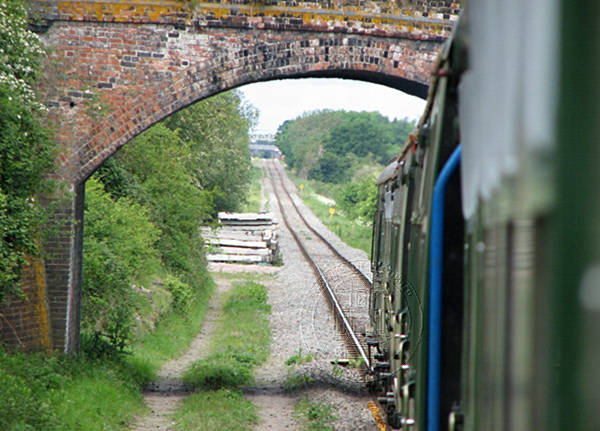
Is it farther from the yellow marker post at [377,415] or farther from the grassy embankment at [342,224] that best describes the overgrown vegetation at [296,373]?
the grassy embankment at [342,224]

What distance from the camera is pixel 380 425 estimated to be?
9117mm

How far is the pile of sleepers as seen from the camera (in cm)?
→ 2897

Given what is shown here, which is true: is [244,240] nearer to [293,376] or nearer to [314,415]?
[293,376]

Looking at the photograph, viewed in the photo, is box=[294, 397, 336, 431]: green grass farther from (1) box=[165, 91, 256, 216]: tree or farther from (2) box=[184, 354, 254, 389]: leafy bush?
(1) box=[165, 91, 256, 216]: tree

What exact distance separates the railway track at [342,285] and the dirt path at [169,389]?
3.04 m

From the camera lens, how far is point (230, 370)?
12156 mm

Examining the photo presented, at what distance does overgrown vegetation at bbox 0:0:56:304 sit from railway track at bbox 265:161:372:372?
5.15 m

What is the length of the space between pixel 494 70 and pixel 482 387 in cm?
94

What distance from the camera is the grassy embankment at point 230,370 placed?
9.50 metres

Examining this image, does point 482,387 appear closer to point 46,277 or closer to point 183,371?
point 46,277

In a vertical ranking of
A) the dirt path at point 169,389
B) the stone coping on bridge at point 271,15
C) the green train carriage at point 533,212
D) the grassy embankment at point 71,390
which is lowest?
the dirt path at point 169,389

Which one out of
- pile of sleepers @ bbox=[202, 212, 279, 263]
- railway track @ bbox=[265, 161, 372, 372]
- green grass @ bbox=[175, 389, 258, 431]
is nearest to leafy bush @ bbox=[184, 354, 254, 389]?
green grass @ bbox=[175, 389, 258, 431]

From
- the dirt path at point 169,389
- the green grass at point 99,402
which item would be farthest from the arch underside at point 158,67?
the dirt path at point 169,389

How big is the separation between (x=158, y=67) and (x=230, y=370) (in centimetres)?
519
